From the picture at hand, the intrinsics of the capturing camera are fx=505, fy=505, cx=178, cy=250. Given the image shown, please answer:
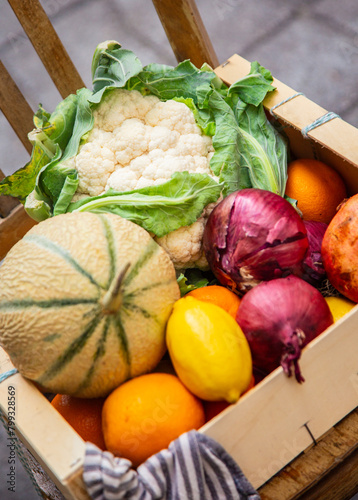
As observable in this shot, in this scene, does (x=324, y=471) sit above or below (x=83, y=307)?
below

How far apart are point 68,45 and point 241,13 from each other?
963mm

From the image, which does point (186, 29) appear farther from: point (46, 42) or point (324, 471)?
point (324, 471)

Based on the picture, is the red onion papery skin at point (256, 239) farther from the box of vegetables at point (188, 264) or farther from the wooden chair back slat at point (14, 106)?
the wooden chair back slat at point (14, 106)

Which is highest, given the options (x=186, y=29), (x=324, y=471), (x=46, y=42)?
(x=46, y=42)

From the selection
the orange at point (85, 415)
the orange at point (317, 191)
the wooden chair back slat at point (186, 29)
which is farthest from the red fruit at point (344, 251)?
the wooden chair back slat at point (186, 29)

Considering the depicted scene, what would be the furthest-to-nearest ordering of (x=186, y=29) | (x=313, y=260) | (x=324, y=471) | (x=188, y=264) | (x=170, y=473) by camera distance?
1. (x=186, y=29)
2. (x=188, y=264)
3. (x=313, y=260)
4. (x=324, y=471)
5. (x=170, y=473)

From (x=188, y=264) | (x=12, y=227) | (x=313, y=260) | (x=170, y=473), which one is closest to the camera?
(x=170, y=473)

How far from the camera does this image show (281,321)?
0.80m

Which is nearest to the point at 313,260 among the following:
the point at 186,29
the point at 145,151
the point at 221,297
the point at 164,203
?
the point at 221,297

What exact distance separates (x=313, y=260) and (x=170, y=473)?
47 cm

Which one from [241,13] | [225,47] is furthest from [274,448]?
[241,13]

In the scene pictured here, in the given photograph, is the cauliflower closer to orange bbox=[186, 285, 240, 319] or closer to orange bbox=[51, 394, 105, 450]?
orange bbox=[186, 285, 240, 319]

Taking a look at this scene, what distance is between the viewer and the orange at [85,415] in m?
0.86

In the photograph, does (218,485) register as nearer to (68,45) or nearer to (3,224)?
(3,224)
